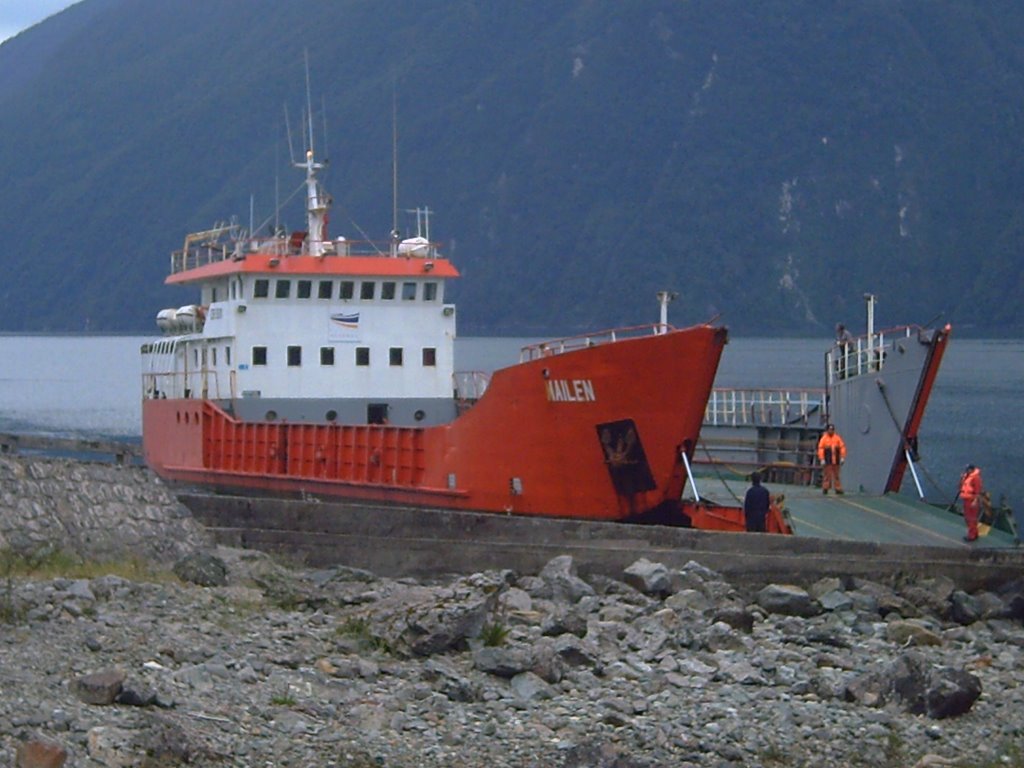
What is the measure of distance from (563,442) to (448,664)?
8.59 m

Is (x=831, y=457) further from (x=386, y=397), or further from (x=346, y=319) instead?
(x=346, y=319)

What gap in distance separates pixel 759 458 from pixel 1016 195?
150m

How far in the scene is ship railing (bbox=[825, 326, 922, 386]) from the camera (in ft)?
82.0

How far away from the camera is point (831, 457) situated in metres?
23.9

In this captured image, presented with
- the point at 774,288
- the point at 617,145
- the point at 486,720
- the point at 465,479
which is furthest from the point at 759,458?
the point at 617,145

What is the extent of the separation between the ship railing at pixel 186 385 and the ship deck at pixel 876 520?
8426 mm

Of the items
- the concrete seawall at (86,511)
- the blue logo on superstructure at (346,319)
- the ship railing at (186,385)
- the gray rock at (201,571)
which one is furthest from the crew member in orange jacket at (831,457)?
the gray rock at (201,571)

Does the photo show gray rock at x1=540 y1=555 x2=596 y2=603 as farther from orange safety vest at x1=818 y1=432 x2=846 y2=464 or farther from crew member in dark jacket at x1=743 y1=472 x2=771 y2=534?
orange safety vest at x1=818 y1=432 x2=846 y2=464

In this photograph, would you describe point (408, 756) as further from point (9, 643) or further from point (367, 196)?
point (367, 196)

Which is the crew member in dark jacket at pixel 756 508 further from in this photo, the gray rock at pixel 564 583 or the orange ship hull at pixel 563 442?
the gray rock at pixel 564 583

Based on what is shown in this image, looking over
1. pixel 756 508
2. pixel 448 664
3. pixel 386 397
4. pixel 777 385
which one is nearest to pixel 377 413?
pixel 386 397

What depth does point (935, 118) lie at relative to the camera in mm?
182000

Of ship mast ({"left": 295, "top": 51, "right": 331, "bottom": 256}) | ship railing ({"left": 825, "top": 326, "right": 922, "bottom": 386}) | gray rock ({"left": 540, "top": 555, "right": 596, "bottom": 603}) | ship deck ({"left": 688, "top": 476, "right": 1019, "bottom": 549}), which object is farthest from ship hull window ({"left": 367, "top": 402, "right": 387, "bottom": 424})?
gray rock ({"left": 540, "top": 555, "right": 596, "bottom": 603})

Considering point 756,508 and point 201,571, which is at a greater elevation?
point 756,508
